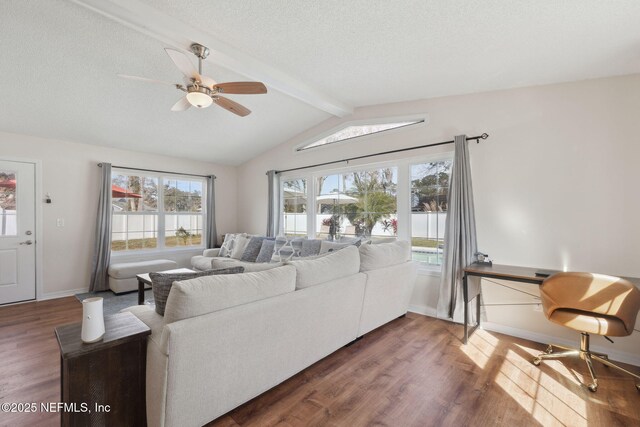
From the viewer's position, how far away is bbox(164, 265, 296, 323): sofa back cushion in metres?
1.54

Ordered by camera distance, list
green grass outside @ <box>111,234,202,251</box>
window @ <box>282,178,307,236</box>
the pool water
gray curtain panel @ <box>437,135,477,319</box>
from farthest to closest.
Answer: window @ <box>282,178,307,236</box> < green grass outside @ <box>111,234,202,251</box> < the pool water < gray curtain panel @ <box>437,135,477,319</box>

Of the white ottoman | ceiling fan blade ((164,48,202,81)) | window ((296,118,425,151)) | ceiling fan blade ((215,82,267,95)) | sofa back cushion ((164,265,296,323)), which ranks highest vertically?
window ((296,118,425,151))

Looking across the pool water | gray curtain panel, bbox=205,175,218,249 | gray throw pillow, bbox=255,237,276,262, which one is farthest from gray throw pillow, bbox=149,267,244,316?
gray curtain panel, bbox=205,175,218,249

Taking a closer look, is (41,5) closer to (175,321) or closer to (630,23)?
(175,321)

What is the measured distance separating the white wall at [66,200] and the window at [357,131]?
337cm

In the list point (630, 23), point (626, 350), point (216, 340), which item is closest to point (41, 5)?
point (216, 340)

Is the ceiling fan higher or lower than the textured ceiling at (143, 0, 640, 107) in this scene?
lower

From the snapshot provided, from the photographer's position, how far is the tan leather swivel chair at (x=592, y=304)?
205 cm

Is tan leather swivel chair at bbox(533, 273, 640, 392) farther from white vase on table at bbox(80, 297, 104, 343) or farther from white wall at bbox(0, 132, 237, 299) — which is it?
white wall at bbox(0, 132, 237, 299)

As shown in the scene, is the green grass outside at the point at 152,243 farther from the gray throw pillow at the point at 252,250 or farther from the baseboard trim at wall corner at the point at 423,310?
the baseboard trim at wall corner at the point at 423,310

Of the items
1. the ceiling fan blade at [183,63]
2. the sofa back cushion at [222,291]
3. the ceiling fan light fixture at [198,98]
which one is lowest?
the sofa back cushion at [222,291]

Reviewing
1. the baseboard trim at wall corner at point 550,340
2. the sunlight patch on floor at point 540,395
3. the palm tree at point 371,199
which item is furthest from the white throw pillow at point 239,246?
the sunlight patch on floor at point 540,395

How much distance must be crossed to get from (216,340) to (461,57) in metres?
2.98

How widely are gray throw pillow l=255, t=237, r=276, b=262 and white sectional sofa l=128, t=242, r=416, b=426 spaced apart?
7.32 ft
